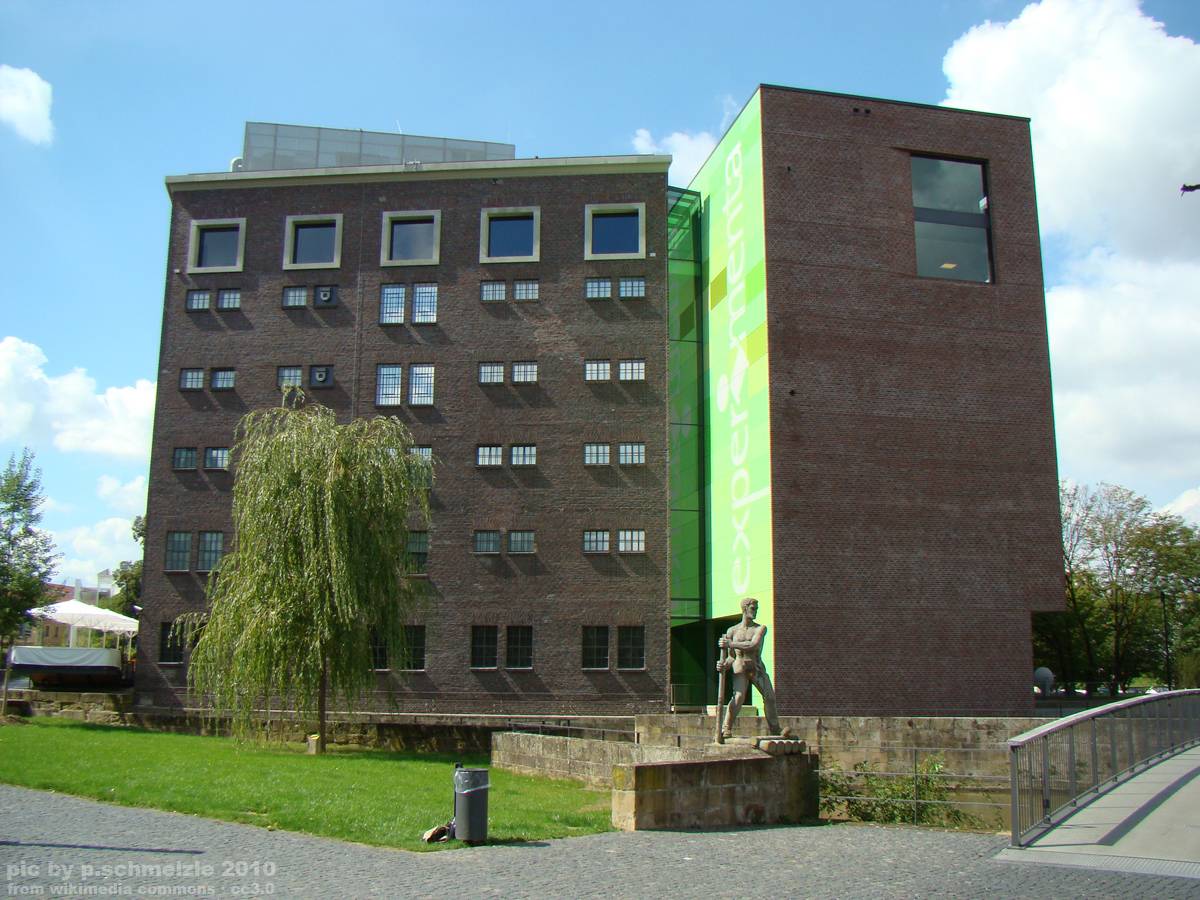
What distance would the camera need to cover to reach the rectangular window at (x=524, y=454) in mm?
38000

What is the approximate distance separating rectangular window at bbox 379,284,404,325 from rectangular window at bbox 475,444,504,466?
592cm

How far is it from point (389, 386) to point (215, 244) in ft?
32.0

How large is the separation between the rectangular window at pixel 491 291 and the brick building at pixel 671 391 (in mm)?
97

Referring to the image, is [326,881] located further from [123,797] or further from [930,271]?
[930,271]

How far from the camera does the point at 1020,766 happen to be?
12016 millimetres

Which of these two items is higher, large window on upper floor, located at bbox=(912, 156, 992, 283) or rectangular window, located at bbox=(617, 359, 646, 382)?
large window on upper floor, located at bbox=(912, 156, 992, 283)

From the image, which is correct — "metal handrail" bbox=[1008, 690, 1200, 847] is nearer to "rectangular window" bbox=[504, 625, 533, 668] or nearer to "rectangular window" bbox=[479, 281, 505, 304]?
"rectangular window" bbox=[504, 625, 533, 668]

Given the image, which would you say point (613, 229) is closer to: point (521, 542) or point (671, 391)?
point (671, 391)

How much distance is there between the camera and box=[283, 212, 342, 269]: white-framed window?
132ft

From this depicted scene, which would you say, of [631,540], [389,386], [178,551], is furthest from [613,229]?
[178,551]

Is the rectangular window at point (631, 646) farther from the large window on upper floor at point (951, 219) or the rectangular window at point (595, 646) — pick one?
the large window on upper floor at point (951, 219)

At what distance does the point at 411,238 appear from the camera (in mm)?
40625

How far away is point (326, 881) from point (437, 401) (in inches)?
1166

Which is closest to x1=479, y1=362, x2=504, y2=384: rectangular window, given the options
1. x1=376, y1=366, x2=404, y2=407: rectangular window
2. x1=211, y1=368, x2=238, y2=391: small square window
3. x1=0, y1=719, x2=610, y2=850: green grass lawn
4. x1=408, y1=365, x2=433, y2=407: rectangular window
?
x1=408, y1=365, x2=433, y2=407: rectangular window
